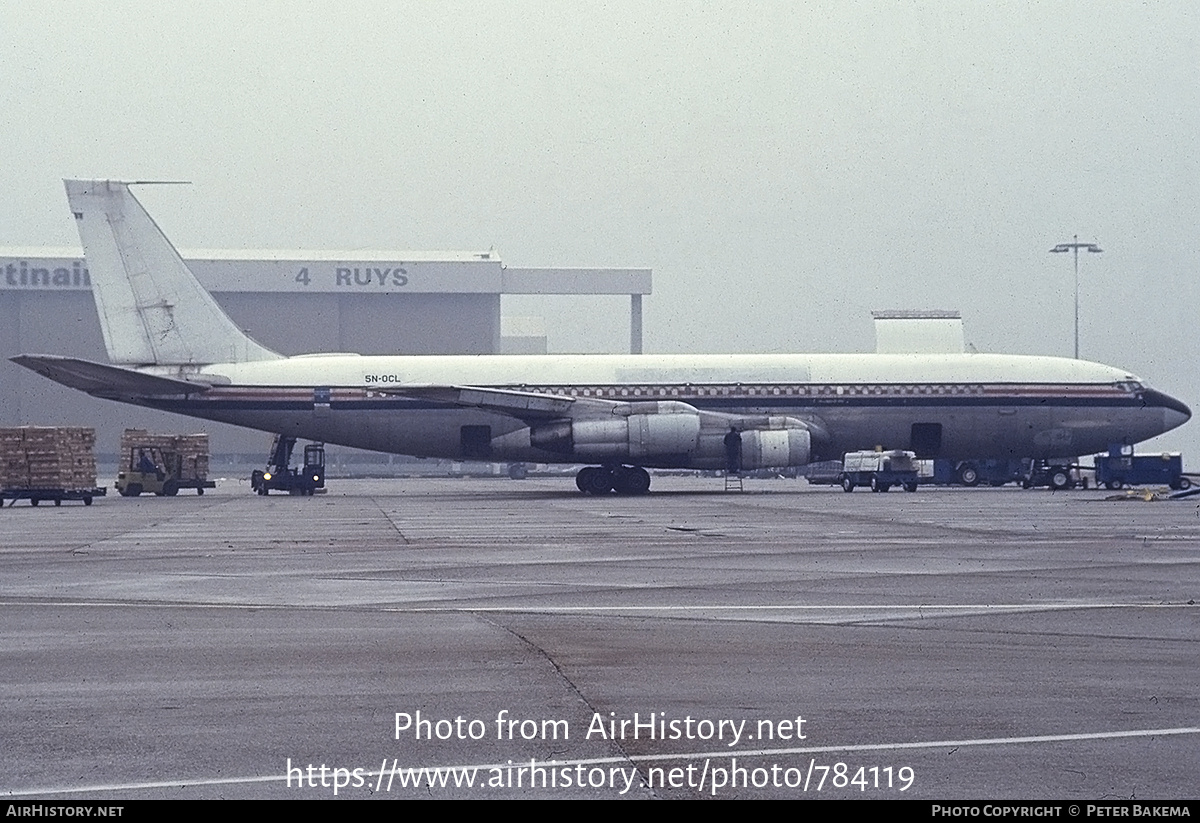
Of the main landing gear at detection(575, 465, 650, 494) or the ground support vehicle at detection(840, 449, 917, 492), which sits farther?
the ground support vehicle at detection(840, 449, 917, 492)

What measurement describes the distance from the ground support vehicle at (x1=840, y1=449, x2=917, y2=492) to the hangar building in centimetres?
5548

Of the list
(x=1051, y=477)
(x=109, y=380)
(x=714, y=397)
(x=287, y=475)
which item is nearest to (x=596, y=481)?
(x=714, y=397)

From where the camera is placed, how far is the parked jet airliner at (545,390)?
48281 millimetres

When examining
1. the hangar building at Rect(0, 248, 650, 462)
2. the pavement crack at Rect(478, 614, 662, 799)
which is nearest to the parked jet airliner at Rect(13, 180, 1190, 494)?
the pavement crack at Rect(478, 614, 662, 799)

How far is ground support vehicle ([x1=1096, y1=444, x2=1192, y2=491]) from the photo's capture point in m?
55.2

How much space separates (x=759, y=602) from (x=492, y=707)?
22.6ft

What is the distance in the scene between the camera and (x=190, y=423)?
339ft

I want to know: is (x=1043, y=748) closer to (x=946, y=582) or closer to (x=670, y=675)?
(x=670, y=675)

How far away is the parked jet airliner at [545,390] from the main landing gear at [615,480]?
0.04 metres

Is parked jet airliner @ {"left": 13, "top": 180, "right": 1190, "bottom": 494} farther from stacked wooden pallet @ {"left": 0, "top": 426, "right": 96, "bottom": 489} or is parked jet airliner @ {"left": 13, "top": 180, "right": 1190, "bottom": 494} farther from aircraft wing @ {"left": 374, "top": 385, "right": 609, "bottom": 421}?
stacked wooden pallet @ {"left": 0, "top": 426, "right": 96, "bottom": 489}

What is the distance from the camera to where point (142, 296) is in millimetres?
49125

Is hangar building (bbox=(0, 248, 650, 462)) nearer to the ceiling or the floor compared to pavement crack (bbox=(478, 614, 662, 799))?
nearer to the ceiling

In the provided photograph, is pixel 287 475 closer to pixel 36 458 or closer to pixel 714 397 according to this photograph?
pixel 36 458

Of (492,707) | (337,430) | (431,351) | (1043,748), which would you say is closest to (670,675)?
(492,707)
